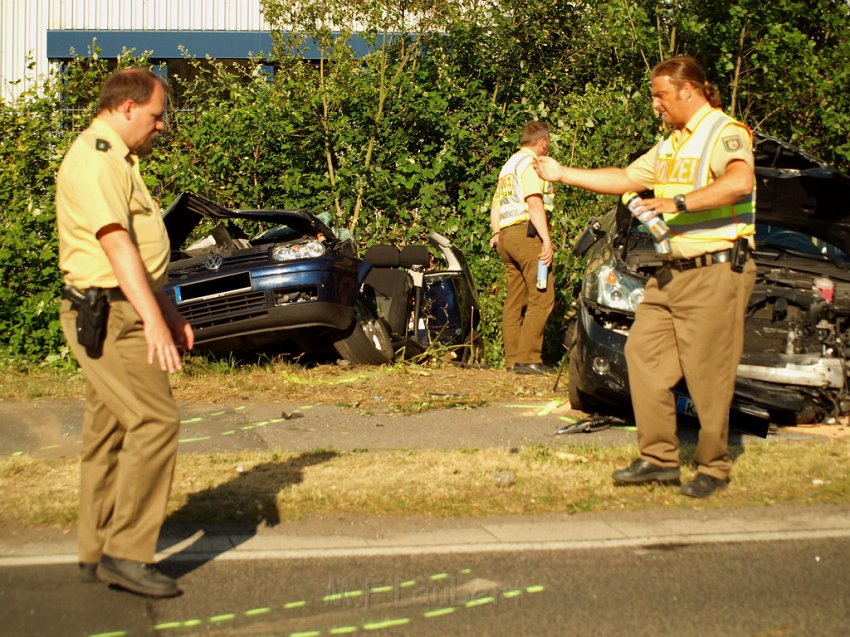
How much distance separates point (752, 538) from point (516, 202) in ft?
19.1

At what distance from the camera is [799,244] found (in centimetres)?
922

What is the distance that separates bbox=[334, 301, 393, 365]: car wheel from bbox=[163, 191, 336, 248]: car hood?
79 cm

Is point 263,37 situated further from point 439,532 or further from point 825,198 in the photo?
point 439,532

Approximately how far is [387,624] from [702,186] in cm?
278

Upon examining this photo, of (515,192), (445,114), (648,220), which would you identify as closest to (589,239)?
(515,192)

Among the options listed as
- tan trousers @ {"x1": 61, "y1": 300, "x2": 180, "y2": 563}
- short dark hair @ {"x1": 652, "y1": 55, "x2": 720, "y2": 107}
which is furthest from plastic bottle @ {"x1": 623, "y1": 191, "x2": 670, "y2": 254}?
tan trousers @ {"x1": 61, "y1": 300, "x2": 180, "y2": 563}

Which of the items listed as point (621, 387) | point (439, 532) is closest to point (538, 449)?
point (621, 387)

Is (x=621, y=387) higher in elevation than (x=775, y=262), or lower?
lower

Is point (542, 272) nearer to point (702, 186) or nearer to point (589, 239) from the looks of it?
point (589, 239)

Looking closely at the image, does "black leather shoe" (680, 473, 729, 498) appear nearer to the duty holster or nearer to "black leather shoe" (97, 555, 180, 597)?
"black leather shoe" (97, 555, 180, 597)

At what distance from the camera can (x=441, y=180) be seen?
44.2ft

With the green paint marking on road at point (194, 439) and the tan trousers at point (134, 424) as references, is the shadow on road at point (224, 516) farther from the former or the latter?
the green paint marking on road at point (194, 439)

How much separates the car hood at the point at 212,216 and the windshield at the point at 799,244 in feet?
11.8

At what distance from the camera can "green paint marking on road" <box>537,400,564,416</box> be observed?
8.91m
